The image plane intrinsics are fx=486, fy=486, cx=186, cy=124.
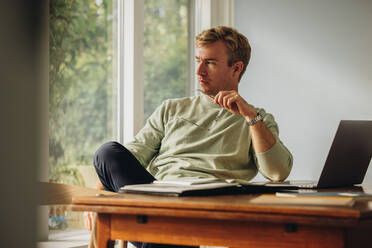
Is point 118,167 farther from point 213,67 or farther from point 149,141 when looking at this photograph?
point 213,67

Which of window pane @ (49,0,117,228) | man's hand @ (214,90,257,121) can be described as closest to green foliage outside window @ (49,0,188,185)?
window pane @ (49,0,117,228)

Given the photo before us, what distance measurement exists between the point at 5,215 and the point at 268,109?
287 centimetres

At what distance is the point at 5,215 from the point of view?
0.12 m

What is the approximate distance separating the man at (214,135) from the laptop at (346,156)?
22 cm

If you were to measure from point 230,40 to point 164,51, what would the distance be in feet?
2.99

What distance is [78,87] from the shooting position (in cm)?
231

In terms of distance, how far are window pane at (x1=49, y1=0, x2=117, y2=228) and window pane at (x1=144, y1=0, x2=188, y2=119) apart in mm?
265

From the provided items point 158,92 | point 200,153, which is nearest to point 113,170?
point 200,153

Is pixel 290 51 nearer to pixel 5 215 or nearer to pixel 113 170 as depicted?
pixel 113 170

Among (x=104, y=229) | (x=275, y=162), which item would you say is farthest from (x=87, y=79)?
(x=104, y=229)

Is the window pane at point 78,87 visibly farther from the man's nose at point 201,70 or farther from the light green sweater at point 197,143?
the man's nose at point 201,70

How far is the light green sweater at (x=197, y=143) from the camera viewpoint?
6.12 ft

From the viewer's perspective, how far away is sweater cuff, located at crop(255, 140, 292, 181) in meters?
1.67

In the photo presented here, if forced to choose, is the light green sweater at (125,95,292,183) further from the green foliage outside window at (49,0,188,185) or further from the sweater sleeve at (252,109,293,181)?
the green foliage outside window at (49,0,188,185)
